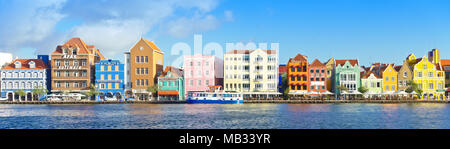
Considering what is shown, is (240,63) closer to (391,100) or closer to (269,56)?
(269,56)

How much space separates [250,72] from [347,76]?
21.2 metres

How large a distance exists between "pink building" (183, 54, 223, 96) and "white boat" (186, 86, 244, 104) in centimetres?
752

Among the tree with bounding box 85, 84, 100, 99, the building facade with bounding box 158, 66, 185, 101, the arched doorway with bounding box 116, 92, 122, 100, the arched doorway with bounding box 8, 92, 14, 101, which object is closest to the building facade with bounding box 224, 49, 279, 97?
the building facade with bounding box 158, 66, 185, 101

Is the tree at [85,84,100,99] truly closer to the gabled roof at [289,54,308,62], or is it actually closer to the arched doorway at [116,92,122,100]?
the arched doorway at [116,92,122,100]

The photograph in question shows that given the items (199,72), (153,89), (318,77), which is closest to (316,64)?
(318,77)

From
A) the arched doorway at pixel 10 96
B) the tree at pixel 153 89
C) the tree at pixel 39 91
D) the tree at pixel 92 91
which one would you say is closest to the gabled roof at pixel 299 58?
the tree at pixel 153 89

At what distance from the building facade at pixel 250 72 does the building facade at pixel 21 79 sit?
4101cm

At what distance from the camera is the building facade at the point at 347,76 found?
96.9m

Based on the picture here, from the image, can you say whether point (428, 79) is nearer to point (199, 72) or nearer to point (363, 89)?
point (363, 89)

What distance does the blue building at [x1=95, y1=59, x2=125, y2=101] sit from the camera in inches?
3834
